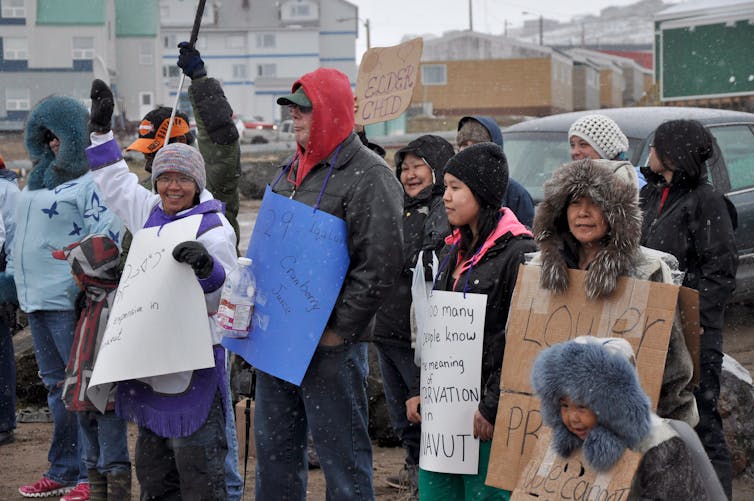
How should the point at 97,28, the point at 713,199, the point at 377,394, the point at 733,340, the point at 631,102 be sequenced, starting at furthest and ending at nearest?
the point at 631,102, the point at 97,28, the point at 733,340, the point at 377,394, the point at 713,199

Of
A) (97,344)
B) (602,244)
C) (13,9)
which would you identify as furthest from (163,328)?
(13,9)

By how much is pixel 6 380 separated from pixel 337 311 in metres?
3.82

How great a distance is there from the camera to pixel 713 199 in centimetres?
509

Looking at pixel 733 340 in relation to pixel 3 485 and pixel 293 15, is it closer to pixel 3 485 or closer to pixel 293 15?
pixel 3 485

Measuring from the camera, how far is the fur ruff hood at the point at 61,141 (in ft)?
20.3

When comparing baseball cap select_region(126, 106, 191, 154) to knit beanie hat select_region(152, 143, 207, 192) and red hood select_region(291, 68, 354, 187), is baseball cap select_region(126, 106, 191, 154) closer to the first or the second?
knit beanie hat select_region(152, 143, 207, 192)

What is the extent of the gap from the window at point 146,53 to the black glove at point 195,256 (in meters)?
60.0

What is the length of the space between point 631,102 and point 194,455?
6962 cm

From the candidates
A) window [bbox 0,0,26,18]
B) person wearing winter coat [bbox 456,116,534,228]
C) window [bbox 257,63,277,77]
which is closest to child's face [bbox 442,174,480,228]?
person wearing winter coat [bbox 456,116,534,228]

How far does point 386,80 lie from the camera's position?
6.93 metres

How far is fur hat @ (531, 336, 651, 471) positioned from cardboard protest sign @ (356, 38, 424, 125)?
3.29 meters

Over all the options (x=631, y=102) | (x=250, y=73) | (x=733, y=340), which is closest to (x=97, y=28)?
(x=250, y=73)

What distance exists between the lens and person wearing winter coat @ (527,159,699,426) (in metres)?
3.93

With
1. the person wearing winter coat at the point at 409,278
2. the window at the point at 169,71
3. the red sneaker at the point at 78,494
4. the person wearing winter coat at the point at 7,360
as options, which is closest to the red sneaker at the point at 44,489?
the red sneaker at the point at 78,494
